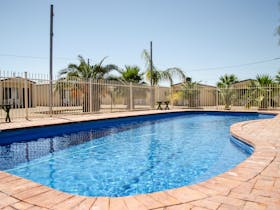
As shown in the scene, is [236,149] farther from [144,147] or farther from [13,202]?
[13,202]

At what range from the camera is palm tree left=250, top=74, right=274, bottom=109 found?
1563 centimetres

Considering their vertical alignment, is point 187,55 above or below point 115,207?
above

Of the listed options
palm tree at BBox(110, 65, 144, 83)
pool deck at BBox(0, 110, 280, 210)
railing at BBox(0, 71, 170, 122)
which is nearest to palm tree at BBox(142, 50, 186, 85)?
palm tree at BBox(110, 65, 144, 83)

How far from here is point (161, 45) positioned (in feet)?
65.9

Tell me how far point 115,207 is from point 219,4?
42.5 ft

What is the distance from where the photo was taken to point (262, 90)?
51.4 ft

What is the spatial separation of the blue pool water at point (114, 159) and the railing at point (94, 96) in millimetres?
3196

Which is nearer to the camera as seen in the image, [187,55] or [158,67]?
[158,67]

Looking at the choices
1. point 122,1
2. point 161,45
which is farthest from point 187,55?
point 122,1

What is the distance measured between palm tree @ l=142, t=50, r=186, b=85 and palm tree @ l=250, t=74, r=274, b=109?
5703 millimetres

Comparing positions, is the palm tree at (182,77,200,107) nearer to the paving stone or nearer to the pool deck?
the pool deck

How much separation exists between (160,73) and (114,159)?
1532 centimetres

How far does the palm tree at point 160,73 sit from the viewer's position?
19.2 meters

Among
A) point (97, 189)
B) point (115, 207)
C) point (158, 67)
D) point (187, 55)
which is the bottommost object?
point (97, 189)
